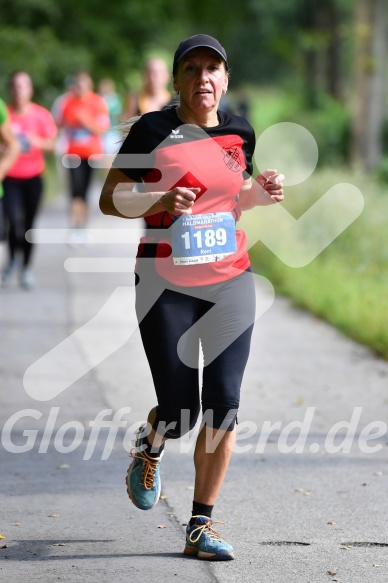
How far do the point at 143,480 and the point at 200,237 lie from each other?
40.3 inches

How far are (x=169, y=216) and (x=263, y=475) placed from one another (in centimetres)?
178

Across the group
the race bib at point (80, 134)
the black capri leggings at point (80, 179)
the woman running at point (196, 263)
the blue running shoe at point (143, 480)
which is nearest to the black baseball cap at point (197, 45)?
the woman running at point (196, 263)

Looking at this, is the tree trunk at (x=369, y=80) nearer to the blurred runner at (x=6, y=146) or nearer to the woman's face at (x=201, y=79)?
the blurred runner at (x=6, y=146)

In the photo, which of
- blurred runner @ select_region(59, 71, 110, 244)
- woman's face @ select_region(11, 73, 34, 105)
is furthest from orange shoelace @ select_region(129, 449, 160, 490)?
blurred runner @ select_region(59, 71, 110, 244)

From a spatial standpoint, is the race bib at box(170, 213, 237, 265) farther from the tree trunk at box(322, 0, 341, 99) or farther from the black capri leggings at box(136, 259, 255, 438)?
the tree trunk at box(322, 0, 341, 99)

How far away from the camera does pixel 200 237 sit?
4.90 metres

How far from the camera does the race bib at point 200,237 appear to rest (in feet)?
16.1

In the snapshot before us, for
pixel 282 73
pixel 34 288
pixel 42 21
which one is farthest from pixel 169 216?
pixel 282 73

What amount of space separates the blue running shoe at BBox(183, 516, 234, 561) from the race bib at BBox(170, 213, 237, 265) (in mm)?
999

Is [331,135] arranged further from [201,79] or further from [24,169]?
[201,79]

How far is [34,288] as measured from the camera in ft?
43.0

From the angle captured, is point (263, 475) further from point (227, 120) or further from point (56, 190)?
point (56, 190)

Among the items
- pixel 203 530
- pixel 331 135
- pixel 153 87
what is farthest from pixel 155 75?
pixel 331 135

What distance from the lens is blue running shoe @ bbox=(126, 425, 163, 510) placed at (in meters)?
5.16
